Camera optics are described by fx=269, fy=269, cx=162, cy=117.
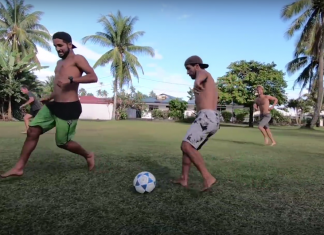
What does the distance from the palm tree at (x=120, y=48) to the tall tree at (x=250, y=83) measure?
1108 cm

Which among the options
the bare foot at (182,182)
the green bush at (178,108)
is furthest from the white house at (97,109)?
the bare foot at (182,182)

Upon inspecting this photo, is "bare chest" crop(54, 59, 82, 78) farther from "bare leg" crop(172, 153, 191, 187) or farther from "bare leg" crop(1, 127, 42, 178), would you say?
"bare leg" crop(172, 153, 191, 187)

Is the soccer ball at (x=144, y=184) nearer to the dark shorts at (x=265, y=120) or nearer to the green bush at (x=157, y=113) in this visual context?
the dark shorts at (x=265, y=120)

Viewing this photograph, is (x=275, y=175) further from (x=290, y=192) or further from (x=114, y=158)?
(x=114, y=158)

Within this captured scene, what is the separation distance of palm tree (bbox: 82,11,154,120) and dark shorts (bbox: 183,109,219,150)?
27.2m

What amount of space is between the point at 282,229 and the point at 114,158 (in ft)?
11.5

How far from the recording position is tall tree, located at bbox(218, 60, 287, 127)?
23453 mm

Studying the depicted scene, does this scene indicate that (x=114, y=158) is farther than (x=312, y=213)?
Yes

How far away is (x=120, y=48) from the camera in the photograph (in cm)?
3098

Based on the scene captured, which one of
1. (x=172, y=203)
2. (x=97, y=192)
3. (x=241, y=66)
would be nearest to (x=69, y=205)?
(x=97, y=192)

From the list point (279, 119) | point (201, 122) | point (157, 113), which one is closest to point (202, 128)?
point (201, 122)

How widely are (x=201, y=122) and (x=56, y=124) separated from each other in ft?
6.21

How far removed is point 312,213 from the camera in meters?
2.40

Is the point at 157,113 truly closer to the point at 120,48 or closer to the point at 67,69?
the point at 120,48
